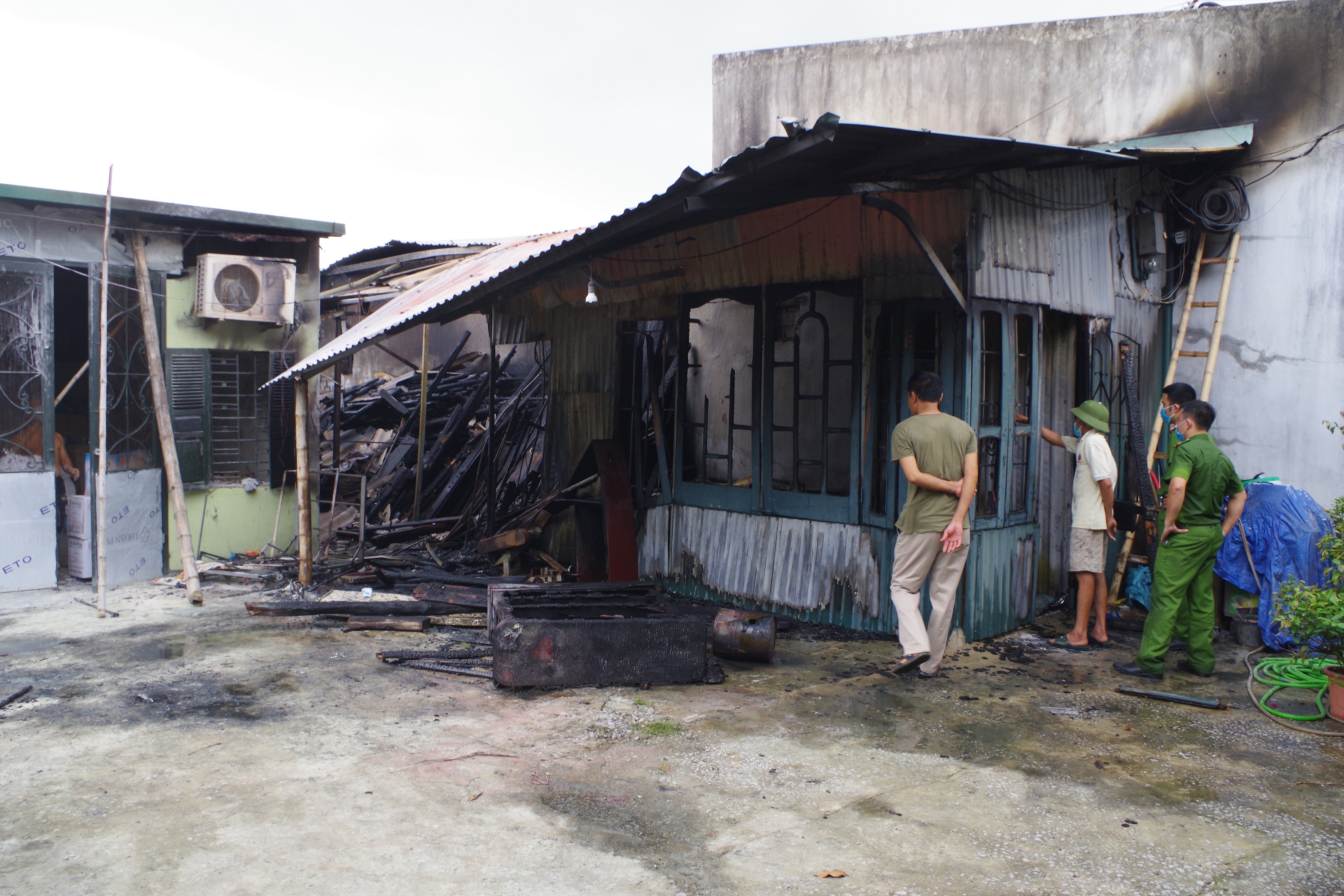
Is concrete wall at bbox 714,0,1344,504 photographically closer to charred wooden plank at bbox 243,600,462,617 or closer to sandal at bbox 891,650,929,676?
sandal at bbox 891,650,929,676

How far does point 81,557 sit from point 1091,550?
9.33 meters

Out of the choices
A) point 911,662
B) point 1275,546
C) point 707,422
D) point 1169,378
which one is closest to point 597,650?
point 911,662

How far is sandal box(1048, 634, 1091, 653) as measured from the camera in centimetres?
692

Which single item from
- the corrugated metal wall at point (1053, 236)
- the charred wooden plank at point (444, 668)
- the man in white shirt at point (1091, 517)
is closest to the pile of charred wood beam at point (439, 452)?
the charred wooden plank at point (444, 668)

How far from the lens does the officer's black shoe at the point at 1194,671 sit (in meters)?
6.25

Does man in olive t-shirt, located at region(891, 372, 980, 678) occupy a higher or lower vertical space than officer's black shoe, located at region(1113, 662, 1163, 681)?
higher

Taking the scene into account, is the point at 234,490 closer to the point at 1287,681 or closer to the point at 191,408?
the point at 191,408

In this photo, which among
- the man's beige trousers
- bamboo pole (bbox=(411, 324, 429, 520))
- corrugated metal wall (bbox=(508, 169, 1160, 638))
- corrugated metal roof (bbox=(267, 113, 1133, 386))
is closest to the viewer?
corrugated metal roof (bbox=(267, 113, 1133, 386))

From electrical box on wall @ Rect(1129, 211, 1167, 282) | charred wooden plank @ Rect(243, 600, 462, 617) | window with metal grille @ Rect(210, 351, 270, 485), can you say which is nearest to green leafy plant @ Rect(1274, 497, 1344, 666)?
electrical box on wall @ Rect(1129, 211, 1167, 282)

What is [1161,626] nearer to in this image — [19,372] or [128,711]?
[128,711]

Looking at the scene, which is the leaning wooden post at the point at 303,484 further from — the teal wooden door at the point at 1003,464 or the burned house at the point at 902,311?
the teal wooden door at the point at 1003,464

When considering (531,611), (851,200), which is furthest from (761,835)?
(851,200)

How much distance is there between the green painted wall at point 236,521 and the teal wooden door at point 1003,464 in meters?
6.87

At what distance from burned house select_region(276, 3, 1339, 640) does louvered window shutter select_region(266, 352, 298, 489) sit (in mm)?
2141
